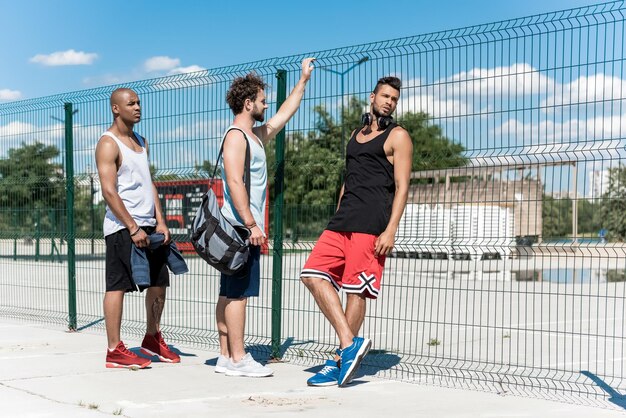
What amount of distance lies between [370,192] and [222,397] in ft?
5.87

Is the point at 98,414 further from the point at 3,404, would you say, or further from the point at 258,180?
the point at 258,180

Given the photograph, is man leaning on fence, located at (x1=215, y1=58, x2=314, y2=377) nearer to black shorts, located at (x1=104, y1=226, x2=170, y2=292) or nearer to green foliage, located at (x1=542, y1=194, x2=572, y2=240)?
black shorts, located at (x1=104, y1=226, x2=170, y2=292)

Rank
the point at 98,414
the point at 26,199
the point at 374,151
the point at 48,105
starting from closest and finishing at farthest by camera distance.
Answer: the point at 98,414 → the point at 374,151 → the point at 48,105 → the point at 26,199

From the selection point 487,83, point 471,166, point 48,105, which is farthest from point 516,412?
point 48,105

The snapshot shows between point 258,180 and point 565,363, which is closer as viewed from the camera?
point 258,180

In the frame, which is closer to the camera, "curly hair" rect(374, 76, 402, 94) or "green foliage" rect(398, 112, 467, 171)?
"curly hair" rect(374, 76, 402, 94)

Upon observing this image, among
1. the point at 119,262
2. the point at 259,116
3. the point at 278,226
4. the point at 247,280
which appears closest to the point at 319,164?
the point at 278,226

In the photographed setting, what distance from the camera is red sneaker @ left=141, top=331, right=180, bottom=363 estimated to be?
26.0 feet

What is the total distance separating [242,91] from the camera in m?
7.35

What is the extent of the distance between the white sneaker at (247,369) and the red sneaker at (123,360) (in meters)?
0.79

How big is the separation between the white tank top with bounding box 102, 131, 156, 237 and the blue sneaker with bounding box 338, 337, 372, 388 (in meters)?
2.18

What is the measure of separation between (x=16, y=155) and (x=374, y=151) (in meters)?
6.62

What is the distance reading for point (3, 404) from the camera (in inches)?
240

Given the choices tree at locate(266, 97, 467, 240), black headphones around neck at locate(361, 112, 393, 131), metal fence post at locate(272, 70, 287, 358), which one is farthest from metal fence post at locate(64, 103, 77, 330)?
black headphones around neck at locate(361, 112, 393, 131)
